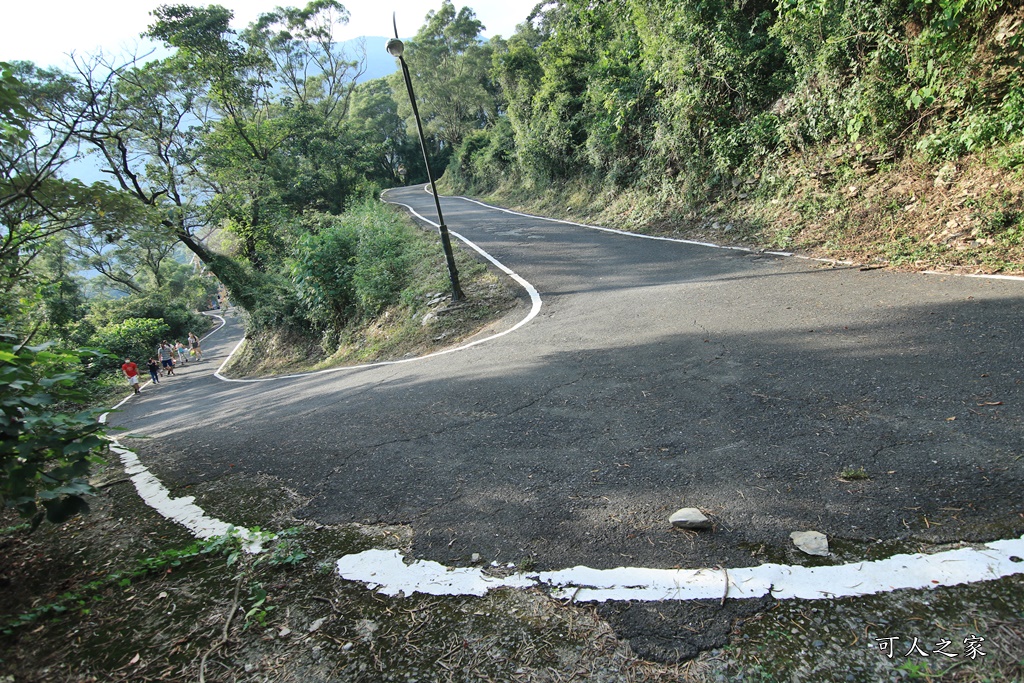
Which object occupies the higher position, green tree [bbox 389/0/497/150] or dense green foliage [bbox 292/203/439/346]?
green tree [bbox 389/0/497/150]

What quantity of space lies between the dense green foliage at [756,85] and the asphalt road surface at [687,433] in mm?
3444

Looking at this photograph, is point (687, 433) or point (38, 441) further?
point (687, 433)

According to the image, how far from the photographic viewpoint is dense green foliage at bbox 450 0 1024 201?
8.05m

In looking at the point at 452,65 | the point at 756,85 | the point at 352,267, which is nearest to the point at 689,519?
the point at 756,85

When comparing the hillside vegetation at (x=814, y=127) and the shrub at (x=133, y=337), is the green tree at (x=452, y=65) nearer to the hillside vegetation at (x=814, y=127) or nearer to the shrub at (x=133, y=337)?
the hillside vegetation at (x=814, y=127)

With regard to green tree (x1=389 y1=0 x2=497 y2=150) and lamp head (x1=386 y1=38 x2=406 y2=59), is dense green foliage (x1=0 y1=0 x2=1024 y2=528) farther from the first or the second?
green tree (x1=389 y1=0 x2=497 y2=150)

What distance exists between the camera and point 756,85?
12.7m

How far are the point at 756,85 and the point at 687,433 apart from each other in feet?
39.1

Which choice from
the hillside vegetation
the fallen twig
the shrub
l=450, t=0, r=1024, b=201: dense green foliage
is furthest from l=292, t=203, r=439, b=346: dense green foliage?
the shrub

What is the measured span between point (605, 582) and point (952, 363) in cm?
397

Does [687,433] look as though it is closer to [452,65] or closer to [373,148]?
[373,148]

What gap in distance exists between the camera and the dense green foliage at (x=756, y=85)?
8.05 meters

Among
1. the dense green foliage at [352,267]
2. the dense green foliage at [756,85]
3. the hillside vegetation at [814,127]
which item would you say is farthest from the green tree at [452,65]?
the dense green foliage at [352,267]

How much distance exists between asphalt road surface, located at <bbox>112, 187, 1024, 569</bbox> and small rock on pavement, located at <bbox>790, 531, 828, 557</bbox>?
6 cm
